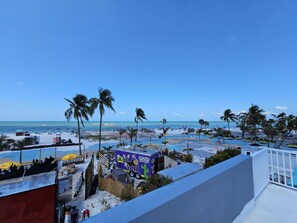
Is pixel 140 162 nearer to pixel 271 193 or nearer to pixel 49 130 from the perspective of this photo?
pixel 271 193

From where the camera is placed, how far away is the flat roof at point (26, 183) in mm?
3188

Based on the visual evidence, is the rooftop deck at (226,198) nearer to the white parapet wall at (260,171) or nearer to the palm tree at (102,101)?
the white parapet wall at (260,171)

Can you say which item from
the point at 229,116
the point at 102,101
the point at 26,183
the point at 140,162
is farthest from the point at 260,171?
the point at 229,116

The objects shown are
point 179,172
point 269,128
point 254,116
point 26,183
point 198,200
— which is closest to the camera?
point 198,200

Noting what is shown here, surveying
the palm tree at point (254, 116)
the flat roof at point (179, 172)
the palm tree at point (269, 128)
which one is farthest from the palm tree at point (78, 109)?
the palm tree at point (254, 116)

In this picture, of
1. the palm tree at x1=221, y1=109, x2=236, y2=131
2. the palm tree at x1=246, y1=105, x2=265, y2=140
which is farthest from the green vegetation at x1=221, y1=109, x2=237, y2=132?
the palm tree at x1=246, y1=105, x2=265, y2=140

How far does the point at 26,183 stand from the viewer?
3.55m

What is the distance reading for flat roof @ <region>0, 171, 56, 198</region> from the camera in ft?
10.5

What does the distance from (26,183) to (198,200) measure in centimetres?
431

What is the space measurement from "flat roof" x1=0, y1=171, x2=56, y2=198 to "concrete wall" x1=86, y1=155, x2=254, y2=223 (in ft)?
12.0

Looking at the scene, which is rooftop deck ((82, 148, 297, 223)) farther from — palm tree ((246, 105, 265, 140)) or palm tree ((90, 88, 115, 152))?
palm tree ((246, 105, 265, 140))

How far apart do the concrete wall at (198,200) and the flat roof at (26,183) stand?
12.0 ft

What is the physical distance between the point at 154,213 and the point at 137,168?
33.6 feet

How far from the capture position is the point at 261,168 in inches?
122
